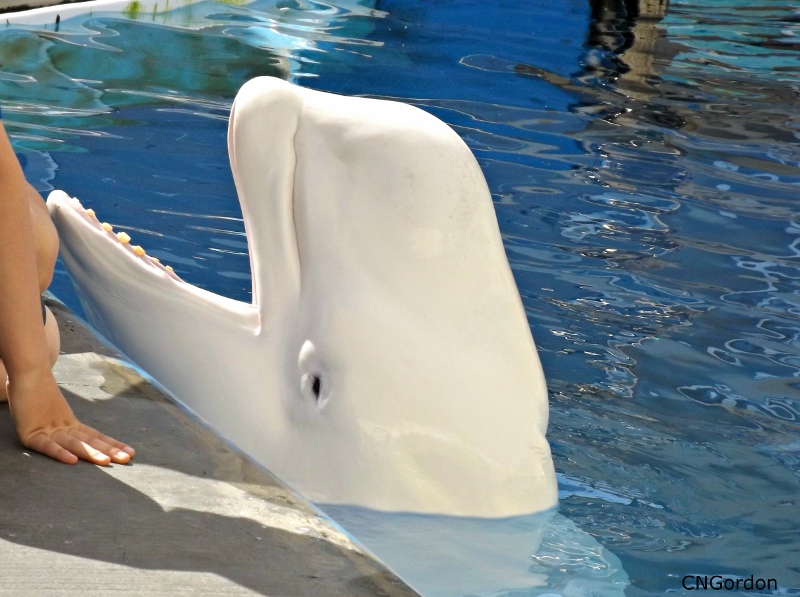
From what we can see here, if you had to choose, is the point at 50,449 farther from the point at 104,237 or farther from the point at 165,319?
the point at 104,237

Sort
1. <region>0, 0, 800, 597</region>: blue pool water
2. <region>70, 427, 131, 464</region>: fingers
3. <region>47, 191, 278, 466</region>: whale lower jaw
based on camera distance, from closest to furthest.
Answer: <region>70, 427, 131, 464</region>: fingers, <region>47, 191, 278, 466</region>: whale lower jaw, <region>0, 0, 800, 597</region>: blue pool water

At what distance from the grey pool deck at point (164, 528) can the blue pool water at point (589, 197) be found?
0.97 feet

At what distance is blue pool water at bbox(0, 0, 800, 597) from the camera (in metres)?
3.45

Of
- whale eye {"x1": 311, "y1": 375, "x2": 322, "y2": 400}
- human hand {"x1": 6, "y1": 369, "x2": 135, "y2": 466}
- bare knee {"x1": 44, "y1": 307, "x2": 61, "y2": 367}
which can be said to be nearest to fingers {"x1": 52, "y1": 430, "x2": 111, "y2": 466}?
human hand {"x1": 6, "y1": 369, "x2": 135, "y2": 466}

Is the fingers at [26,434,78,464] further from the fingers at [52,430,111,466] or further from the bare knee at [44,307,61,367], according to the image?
the bare knee at [44,307,61,367]

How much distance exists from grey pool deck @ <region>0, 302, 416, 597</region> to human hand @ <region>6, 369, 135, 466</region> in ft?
0.10

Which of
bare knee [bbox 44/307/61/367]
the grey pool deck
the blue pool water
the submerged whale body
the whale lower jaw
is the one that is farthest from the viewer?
the blue pool water

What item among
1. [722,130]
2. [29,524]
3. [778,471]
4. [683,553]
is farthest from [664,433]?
[722,130]

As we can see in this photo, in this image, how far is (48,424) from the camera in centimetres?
269

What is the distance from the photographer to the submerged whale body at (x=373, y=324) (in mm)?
2596

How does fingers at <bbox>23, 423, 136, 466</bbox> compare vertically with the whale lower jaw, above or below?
below

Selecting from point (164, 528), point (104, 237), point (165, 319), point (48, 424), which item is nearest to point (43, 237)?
point (104, 237)

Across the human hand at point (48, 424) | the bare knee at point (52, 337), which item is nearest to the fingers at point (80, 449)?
the human hand at point (48, 424)

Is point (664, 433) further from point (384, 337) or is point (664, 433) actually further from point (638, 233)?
point (638, 233)
